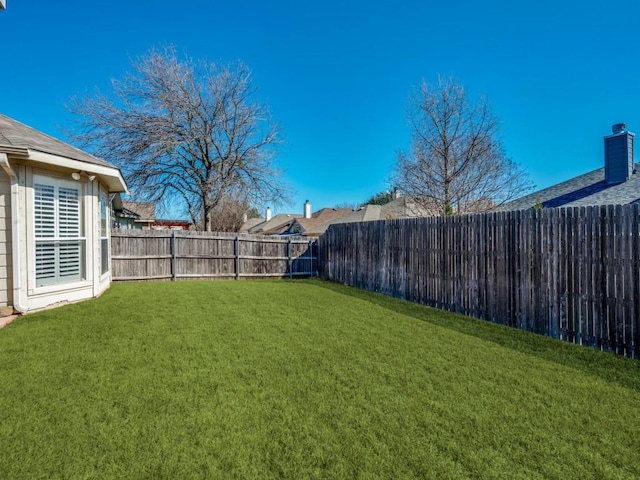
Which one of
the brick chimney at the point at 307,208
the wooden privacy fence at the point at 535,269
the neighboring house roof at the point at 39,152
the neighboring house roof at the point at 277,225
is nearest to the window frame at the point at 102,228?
the neighboring house roof at the point at 39,152

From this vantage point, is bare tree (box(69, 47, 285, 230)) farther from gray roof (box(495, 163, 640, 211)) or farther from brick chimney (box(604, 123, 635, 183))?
brick chimney (box(604, 123, 635, 183))

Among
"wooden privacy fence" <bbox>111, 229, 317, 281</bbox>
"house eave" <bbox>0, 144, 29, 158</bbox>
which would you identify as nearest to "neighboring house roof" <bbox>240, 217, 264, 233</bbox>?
"wooden privacy fence" <bbox>111, 229, 317, 281</bbox>

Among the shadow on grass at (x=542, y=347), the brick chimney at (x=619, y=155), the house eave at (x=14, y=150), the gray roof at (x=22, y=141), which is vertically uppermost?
the brick chimney at (x=619, y=155)

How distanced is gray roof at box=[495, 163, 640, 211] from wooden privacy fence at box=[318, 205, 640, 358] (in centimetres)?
475

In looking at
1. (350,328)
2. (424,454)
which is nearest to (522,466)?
(424,454)

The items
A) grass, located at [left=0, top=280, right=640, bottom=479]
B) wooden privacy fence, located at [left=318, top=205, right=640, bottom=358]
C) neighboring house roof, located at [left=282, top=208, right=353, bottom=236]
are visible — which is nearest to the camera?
grass, located at [left=0, top=280, right=640, bottom=479]

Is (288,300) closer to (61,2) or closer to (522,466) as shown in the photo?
(522,466)

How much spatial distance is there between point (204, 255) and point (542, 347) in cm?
940

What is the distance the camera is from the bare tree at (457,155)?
13242 millimetres

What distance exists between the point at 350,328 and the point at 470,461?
9.95ft

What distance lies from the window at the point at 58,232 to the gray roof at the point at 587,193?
429 inches

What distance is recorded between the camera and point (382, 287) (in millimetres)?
8469

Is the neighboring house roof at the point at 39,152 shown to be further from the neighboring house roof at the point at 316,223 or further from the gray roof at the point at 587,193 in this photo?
the neighboring house roof at the point at 316,223

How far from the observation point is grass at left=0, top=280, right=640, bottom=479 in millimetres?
1992
